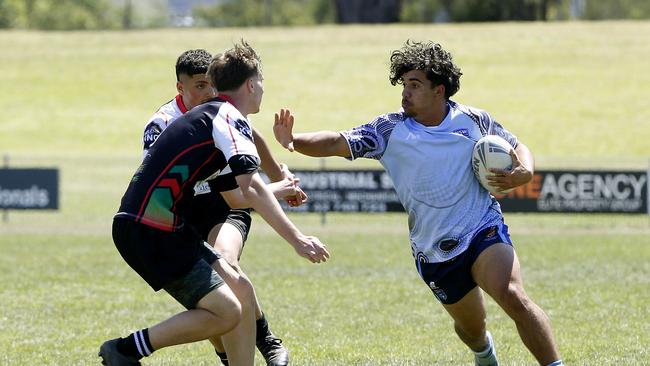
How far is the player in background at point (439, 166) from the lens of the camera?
6230 mm

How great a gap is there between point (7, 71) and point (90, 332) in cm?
3853

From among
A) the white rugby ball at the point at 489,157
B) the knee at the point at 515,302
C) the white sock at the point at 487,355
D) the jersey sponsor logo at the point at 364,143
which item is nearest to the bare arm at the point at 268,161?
the jersey sponsor logo at the point at 364,143

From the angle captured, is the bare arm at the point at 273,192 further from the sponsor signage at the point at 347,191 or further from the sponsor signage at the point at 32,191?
the sponsor signage at the point at 32,191

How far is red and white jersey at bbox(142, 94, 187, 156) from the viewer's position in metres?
6.47

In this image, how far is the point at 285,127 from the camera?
6227mm

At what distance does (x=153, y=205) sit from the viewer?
5500 millimetres

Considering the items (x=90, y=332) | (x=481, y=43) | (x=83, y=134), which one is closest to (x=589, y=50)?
(x=481, y=43)

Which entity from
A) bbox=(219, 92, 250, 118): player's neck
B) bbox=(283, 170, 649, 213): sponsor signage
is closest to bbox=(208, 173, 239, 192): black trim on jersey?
bbox=(219, 92, 250, 118): player's neck

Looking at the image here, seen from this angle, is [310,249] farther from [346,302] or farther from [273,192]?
[346,302]

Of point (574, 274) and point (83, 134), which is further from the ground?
point (574, 274)

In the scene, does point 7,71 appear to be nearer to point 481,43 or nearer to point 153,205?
point 481,43

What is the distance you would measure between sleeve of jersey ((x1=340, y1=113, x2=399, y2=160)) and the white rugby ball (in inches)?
20.5

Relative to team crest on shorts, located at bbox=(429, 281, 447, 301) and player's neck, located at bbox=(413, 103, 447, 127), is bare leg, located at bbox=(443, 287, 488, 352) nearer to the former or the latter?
team crest on shorts, located at bbox=(429, 281, 447, 301)

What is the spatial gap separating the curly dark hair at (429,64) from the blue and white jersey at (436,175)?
0.61 ft
